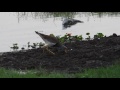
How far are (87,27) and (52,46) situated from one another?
566 centimetres

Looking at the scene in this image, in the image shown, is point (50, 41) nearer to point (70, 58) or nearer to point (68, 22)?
point (70, 58)

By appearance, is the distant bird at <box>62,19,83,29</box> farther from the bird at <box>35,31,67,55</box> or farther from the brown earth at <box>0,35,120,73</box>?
the bird at <box>35,31,67,55</box>

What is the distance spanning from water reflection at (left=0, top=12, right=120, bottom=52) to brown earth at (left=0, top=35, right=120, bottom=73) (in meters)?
2.26

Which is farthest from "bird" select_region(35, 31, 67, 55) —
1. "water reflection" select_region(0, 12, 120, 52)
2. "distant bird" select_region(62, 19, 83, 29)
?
"distant bird" select_region(62, 19, 83, 29)

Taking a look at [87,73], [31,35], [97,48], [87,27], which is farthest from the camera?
[87,27]

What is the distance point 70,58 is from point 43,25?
20.0 feet

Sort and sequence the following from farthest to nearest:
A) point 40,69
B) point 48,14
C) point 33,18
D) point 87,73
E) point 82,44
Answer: point 48,14 < point 33,18 < point 82,44 < point 40,69 < point 87,73

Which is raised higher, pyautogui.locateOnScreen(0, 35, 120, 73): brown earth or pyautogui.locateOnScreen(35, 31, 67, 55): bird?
pyautogui.locateOnScreen(35, 31, 67, 55): bird

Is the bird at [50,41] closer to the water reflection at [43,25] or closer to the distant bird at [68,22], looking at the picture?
the water reflection at [43,25]

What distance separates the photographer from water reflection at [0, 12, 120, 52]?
496 inches

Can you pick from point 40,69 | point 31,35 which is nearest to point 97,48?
point 40,69
